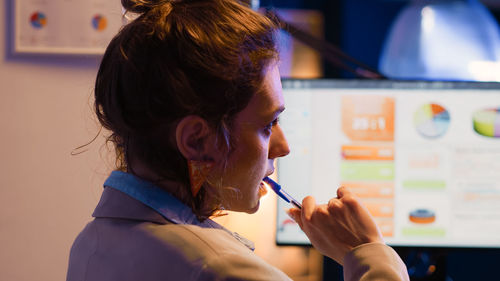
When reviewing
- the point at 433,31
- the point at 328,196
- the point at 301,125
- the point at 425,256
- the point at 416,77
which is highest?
the point at 433,31

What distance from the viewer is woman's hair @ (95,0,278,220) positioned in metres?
0.55

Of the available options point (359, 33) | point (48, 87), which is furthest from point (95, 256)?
point (359, 33)

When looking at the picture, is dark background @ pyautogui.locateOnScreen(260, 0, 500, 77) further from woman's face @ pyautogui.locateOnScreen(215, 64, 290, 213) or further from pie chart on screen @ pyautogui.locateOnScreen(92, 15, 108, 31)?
woman's face @ pyautogui.locateOnScreen(215, 64, 290, 213)

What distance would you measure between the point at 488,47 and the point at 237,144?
0.80 m

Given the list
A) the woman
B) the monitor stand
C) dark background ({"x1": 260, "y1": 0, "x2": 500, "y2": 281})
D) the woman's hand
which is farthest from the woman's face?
dark background ({"x1": 260, "y1": 0, "x2": 500, "y2": 281})

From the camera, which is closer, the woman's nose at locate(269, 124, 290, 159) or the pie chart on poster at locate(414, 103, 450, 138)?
the woman's nose at locate(269, 124, 290, 159)

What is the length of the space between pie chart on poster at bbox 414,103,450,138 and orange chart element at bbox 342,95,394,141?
2.2 inches

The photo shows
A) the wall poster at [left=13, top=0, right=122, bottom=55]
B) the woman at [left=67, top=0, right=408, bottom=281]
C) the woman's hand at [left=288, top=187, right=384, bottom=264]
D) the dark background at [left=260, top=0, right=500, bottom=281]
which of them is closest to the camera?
the woman at [left=67, top=0, right=408, bottom=281]

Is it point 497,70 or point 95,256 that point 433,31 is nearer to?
point 497,70

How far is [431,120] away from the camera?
1.05m

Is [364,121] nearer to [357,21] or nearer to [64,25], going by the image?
[64,25]

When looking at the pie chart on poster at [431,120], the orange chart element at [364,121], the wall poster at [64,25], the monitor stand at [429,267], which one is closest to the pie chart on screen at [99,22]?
the wall poster at [64,25]

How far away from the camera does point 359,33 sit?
5.62ft

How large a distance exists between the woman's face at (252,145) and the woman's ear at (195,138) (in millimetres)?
32
